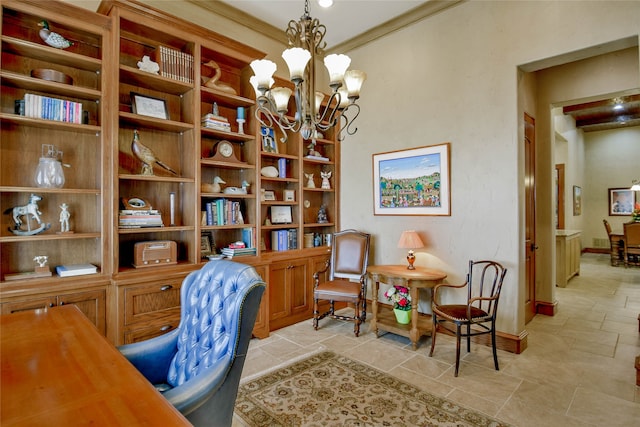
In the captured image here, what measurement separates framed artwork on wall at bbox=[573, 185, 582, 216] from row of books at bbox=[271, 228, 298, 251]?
8.10 m

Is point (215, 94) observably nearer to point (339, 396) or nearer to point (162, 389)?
point (162, 389)

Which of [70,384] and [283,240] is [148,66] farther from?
[70,384]

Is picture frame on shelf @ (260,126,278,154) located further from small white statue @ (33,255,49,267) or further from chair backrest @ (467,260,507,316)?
chair backrest @ (467,260,507,316)

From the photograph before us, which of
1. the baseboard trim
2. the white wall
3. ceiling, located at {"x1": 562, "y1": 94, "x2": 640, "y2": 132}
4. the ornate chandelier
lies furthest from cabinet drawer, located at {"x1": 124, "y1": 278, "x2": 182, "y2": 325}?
ceiling, located at {"x1": 562, "y1": 94, "x2": 640, "y2": 132}

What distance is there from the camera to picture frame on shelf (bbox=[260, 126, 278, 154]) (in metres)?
3.93

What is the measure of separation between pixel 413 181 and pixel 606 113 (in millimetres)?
6632

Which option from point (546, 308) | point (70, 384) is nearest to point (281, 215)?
point (70, 384)

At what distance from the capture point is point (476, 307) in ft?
11.1

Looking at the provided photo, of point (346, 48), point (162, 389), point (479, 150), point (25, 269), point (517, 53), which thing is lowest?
point (162, 389)

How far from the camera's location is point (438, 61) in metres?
3.78

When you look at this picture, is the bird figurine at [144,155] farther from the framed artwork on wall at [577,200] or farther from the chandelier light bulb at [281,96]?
the framed artwork on wall at [577,200]

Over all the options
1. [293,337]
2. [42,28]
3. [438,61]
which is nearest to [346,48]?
[438,61]

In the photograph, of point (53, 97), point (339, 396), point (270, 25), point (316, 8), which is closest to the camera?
point (339, 396)

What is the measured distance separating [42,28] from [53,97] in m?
0.49
